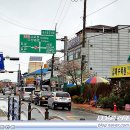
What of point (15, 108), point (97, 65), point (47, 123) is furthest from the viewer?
point (97, 65)

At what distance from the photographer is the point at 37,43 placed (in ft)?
112

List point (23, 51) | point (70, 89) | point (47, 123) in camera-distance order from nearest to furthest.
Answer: point (47, 123) → point (23, 51) → point (70, 89)

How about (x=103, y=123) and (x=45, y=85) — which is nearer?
(x=103, y=123)

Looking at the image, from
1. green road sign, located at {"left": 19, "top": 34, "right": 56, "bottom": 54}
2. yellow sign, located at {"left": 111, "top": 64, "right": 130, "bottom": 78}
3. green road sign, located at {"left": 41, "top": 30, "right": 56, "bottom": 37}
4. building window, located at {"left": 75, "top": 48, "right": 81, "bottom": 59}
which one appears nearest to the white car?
green road sign, located at {"left": 19, "top": 34, "right": 56, "bottom": 54}

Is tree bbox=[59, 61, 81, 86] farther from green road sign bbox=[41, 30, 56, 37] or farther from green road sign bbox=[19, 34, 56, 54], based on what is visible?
green road sign bbox=[19, 34, 56, 54]

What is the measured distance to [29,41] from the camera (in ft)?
112

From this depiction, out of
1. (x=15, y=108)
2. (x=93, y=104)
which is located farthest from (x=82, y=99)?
(x=15, y=108)

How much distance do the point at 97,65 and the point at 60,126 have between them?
55716mm

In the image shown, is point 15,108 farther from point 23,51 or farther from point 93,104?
point 93,104

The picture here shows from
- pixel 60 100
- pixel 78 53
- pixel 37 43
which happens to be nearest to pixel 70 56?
pixel 78 53

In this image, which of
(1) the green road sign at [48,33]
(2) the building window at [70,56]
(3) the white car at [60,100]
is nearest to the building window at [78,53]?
(2) the building window at [70,56]

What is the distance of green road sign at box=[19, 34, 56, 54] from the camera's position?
33.8 m

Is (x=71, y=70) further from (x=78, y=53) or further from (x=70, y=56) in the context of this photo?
(x=70, y=56)

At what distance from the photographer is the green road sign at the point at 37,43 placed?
33844 mm
